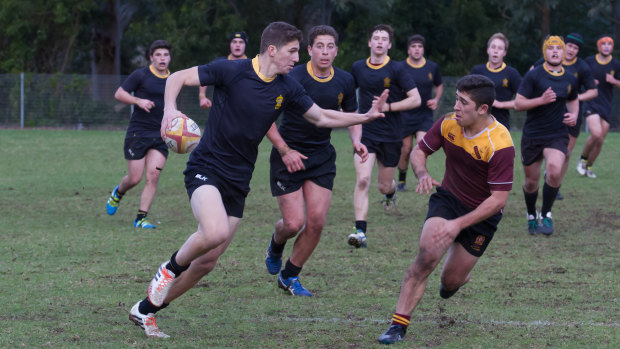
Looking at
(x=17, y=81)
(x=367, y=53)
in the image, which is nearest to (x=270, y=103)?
(x=17, y=81)

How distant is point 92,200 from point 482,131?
889 cm

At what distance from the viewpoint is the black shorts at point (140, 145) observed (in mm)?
11461

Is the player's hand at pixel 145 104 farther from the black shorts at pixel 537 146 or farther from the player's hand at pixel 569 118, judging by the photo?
the player's hand at pixel 569 118

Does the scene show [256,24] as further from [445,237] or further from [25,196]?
[445,237]

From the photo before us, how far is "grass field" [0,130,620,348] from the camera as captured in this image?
6.21 m

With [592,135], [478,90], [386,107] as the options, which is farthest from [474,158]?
[592,135]

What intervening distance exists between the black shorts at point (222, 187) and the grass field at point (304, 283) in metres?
0.89

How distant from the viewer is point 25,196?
14.1 m

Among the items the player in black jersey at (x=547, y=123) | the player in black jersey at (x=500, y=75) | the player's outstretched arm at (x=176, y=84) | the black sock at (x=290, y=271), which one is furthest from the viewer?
the player in black jersey at (x=500, y=75)

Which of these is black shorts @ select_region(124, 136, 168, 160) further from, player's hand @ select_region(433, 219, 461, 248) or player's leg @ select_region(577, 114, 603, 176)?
player's leg @ select_region(577, 114, 603, 176)

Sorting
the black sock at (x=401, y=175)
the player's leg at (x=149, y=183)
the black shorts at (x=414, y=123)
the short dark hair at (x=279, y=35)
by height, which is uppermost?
the short dark hair at (x=279, y=35)

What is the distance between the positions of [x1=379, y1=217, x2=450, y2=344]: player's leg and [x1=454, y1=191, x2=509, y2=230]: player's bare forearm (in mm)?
204

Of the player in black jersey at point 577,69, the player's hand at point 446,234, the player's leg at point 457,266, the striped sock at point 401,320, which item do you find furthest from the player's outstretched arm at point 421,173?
the player in black jersey at point 577,69

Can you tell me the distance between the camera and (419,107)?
46.9 feet
